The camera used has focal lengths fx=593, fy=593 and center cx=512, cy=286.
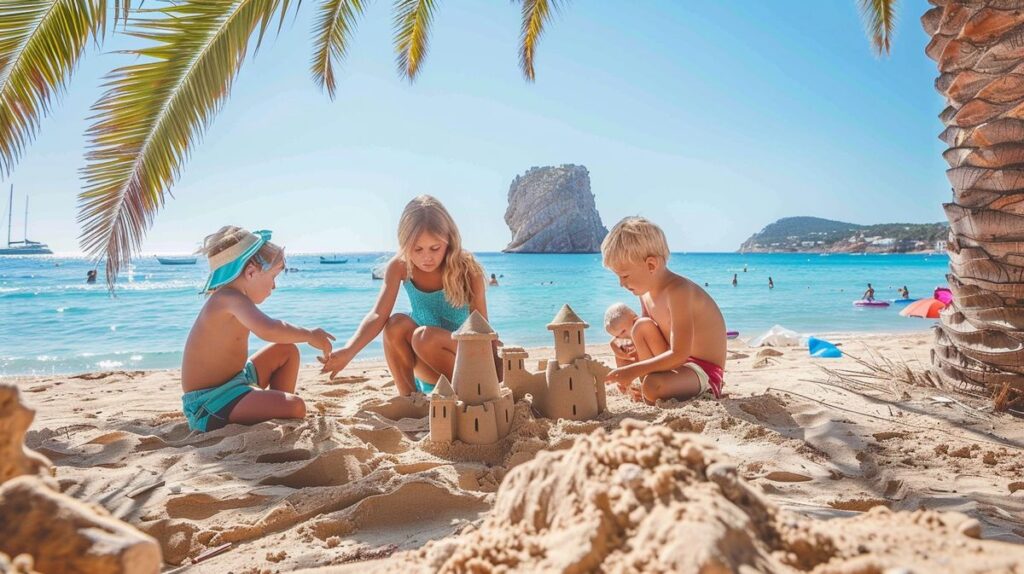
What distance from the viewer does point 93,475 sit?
238 centimetres

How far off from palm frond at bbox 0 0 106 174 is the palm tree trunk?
502cm

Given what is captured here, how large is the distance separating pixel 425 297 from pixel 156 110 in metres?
2.01

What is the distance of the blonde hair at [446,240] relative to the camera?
3.94 m

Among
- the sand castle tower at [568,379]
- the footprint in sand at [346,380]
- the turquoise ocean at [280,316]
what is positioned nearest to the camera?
the sand castle tower at [568,379]

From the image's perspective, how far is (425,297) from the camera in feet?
14.0

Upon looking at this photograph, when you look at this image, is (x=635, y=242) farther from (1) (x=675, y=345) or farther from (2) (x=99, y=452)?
(2) (x=99, y=452)

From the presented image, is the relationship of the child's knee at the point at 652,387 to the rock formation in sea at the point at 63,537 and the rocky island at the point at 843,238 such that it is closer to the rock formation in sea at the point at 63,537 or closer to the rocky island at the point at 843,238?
the rock formation in sea at the point at 63,537

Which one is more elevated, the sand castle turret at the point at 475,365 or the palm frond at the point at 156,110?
the palm frond at the point at 156,110

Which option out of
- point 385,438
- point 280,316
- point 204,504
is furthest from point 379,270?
point 204,504

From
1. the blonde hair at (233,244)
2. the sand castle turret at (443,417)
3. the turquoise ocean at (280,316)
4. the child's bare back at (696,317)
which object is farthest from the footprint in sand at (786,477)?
the turquoise ocean at (280,316)

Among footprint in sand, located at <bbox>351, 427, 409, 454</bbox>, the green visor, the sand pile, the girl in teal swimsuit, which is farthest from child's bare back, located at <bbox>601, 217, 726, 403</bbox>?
the sand pile

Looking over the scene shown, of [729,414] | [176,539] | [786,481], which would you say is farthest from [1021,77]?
[176,539]

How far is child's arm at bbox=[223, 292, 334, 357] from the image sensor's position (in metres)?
3.20

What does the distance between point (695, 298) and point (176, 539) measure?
280cm
